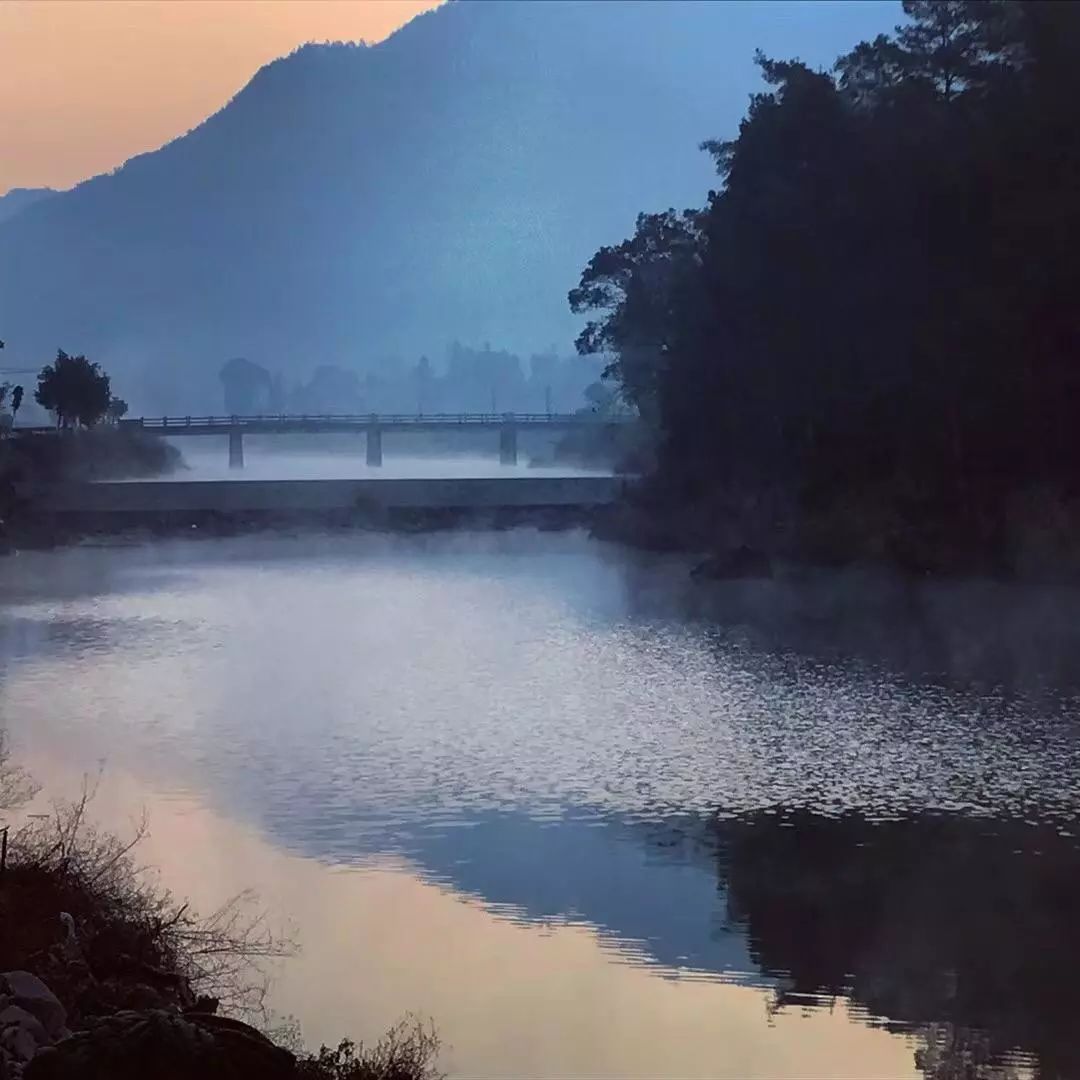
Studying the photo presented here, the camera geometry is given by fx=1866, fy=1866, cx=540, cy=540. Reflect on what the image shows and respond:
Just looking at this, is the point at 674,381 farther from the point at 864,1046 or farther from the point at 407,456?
the point at 407,456

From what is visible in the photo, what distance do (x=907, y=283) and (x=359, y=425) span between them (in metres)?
64.1

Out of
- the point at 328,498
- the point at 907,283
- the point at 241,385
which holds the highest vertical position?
the point at 241,385

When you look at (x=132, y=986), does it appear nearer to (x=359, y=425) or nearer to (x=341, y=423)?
(x=341, y=423)

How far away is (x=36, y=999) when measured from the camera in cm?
949

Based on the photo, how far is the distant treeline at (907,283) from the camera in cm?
3928

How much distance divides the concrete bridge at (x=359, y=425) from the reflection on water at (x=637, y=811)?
5805 cm

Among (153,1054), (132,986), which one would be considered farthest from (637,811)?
(153,1054)

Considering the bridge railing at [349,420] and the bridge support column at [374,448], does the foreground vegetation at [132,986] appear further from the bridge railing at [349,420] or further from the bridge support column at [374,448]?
the bridge support column at [374,448]

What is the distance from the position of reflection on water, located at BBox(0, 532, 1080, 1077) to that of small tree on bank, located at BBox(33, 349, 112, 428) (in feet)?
132

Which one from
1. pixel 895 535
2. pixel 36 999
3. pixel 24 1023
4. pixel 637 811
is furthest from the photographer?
pixel 895 535

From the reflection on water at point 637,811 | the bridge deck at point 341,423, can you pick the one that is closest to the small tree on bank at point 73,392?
the bridge deck at point 341,423

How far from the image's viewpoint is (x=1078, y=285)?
38062mm

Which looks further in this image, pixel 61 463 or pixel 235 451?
pixel 235 451

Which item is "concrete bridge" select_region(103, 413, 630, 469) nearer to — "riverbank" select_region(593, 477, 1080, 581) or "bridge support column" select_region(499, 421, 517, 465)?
"bridge support column" select_region(499, 421, 517, 465)
